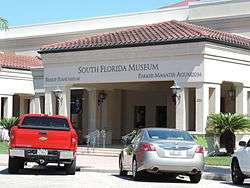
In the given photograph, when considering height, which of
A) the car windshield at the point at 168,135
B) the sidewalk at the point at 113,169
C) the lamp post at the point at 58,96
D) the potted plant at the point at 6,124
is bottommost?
the sidewalk at the point at 113,169

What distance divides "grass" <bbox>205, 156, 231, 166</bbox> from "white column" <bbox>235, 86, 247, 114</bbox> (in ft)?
14.4

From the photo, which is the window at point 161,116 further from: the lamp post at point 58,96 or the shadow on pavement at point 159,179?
the shadow on pavement at point 159,179

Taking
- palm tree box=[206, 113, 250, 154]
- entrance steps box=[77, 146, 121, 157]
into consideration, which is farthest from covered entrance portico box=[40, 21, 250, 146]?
entrance steps box=[77, 146, 121, 157]

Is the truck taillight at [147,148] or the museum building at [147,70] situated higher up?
the museum building at [147,70]

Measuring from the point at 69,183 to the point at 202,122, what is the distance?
1236 centimetres

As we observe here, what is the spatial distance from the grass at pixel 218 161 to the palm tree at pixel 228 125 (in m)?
0.75

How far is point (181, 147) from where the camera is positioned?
18.1 metres

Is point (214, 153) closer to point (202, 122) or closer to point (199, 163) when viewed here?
point (202, 122)

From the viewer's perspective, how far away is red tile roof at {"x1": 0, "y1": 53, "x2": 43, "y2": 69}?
40.7 metres

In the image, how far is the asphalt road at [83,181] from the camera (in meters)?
16.7

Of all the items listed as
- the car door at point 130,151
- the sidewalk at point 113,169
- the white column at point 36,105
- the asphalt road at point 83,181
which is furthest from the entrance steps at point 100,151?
the car door at point 130,151

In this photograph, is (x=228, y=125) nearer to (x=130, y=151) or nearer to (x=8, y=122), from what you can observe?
(x=130, y=151)

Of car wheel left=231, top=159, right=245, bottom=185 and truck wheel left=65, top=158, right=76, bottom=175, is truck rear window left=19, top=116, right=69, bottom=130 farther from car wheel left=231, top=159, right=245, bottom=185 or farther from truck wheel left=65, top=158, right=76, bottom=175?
car wheel left=231, top=159, right=245, bottom=185

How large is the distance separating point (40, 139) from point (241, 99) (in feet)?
46.0
